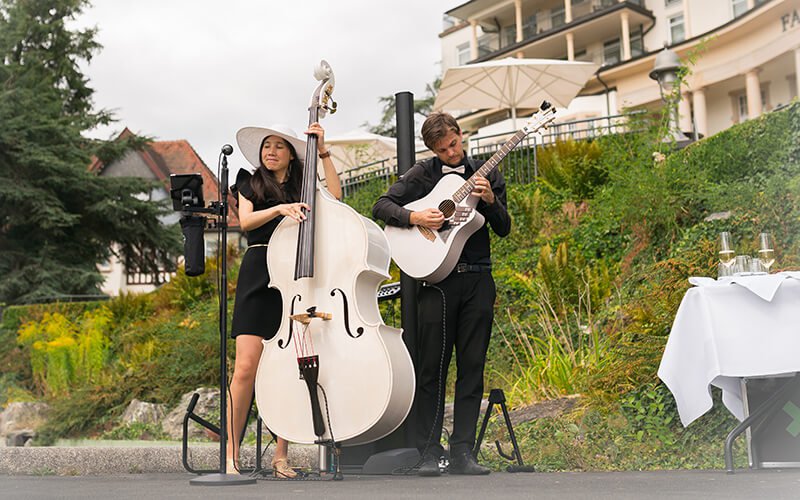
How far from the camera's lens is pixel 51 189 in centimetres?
2030

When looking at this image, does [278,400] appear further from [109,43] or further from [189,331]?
[109,43]

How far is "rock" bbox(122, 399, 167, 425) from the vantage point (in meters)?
8.02

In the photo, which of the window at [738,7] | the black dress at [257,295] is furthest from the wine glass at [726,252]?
the window at [738,7]

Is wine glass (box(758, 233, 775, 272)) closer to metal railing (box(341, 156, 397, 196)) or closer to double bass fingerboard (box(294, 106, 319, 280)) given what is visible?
double bass fingerboard (box(294, 106, 319, 280))

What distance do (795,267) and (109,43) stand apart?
22653mm

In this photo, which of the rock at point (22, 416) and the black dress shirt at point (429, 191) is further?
the rock at point (22, 416)

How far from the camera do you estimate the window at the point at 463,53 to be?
121 feet

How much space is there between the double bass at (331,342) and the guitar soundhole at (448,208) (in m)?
0.35

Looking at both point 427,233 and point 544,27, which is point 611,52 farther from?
point 427,233

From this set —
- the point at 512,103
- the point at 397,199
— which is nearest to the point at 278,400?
the point at 397,199

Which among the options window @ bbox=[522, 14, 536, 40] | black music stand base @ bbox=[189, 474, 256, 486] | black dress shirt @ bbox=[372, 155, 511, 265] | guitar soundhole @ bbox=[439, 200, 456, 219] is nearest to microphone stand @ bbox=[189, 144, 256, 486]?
black music stand base @ bbox=[189, 474, 256, 486]

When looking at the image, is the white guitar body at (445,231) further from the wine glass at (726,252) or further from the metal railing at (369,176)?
the metal railing at (369,176)

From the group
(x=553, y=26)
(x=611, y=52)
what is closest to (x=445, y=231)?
(x=611, y=52)

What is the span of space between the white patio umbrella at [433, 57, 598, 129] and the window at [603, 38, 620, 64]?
15582 millimetres
